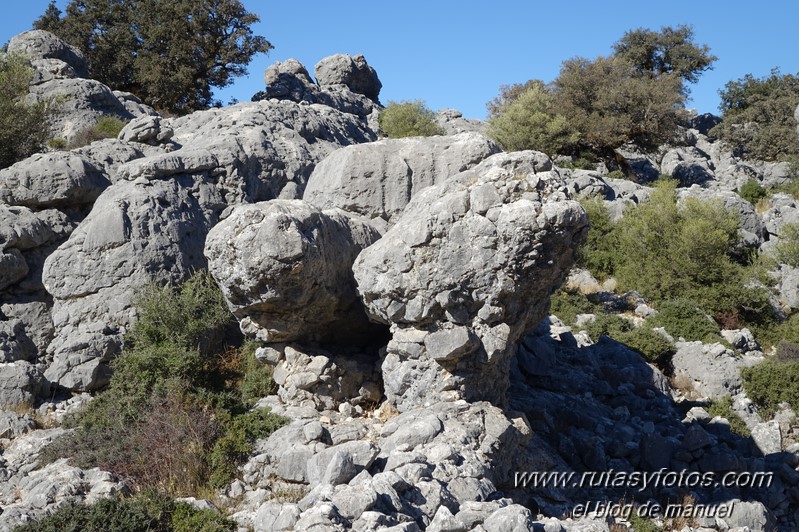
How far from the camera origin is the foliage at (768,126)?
46.3 m

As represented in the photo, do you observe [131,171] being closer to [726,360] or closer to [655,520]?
[655,520]

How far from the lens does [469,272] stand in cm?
1128

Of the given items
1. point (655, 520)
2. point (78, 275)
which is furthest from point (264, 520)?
point (78, 275)

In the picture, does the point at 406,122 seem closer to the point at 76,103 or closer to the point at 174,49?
the point at 174,49

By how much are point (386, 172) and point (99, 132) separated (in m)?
12.5

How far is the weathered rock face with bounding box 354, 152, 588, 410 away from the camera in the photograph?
11133mm

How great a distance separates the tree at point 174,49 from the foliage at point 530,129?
12718 millimetres

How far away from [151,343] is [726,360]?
1406 cm

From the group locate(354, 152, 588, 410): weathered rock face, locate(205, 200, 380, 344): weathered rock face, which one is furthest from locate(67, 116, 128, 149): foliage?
locate(354, 152, 588, 410): weathered rock face

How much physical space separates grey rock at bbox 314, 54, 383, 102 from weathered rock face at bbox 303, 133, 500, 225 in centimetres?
3210

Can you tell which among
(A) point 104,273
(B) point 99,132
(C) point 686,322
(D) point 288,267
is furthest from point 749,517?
(B) point 99,132

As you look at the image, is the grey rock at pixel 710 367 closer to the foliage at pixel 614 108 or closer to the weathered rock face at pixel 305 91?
the weathered rock face at pixel 305 91

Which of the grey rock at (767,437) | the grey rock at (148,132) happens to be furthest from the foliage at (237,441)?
the grey rock at (767,437)

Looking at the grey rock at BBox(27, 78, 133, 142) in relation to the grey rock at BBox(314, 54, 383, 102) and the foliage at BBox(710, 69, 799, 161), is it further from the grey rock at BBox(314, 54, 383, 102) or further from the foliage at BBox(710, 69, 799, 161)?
the foliage at BBox(710, 69, 799, 161)
